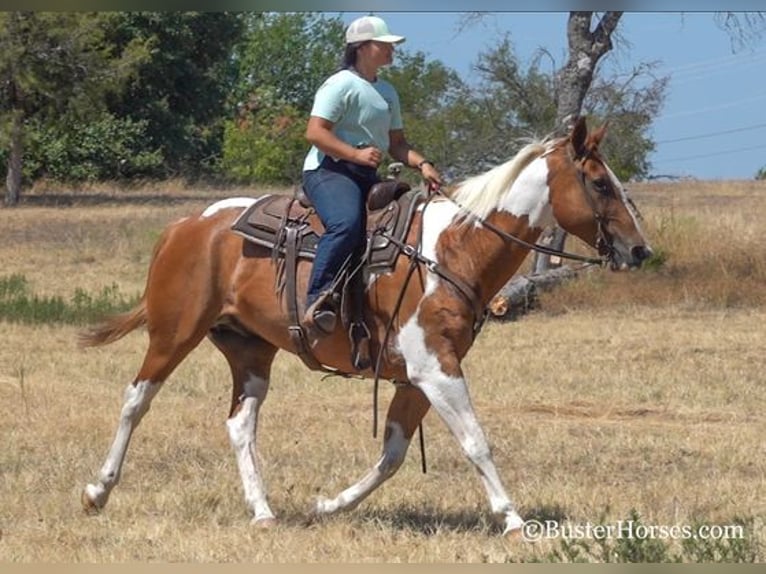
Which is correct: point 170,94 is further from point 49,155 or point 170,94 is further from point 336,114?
point 336,114

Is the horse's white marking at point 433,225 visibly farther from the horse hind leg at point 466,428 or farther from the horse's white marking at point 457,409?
the horse hind leg at point 466,428

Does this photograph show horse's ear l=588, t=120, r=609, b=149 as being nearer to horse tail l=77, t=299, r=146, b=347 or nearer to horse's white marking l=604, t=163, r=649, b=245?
horse's white marking l=604, t=163, r=649, b=245

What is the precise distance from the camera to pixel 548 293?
20.2 m

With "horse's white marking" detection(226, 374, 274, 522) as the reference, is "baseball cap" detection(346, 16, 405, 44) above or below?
above

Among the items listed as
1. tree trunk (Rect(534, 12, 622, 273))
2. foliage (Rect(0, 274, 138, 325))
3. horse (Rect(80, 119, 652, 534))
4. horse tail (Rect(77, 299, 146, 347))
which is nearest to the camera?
horse (Rect(80, 119, 652, 534))

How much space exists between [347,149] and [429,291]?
0.88m

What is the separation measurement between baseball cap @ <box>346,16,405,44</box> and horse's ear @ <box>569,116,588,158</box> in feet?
3.65

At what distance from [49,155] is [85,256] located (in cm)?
2818

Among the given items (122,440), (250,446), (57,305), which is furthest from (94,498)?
(57,305)

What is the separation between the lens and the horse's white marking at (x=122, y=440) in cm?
888

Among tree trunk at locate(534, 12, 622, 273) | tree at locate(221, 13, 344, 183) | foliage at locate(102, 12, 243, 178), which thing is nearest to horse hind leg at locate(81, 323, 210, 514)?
tree trunk at locate(534, 12, 622, 273)

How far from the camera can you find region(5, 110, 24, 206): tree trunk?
40.7m

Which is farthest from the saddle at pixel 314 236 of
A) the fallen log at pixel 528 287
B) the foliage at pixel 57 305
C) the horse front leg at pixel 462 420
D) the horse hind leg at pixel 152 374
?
the fallen log at pixel 528 287

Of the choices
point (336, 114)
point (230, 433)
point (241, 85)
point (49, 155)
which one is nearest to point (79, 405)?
point (230, 433)
